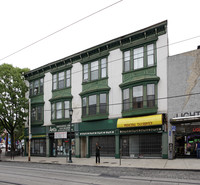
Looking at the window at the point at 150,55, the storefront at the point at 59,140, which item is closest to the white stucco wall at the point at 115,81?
the window at the point at 150,55

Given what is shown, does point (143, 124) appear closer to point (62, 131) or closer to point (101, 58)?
point (101, 58)

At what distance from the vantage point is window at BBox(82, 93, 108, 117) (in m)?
26.2

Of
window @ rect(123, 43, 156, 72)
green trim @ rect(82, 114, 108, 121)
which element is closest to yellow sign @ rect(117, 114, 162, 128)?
green trim @ rect(82, 114, 108, 121)

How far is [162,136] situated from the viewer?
21578 millimetres

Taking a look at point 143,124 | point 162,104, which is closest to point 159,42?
point 162,104

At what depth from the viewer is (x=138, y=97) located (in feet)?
76.6

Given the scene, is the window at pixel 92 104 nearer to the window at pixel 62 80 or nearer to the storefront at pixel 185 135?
the window at pixel 62 80

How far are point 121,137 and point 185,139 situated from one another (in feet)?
19.9

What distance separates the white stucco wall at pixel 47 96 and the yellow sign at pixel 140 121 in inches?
450

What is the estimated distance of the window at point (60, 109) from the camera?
29891 millimetres

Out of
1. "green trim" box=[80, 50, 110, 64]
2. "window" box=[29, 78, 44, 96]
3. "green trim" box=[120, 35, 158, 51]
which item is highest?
"green trim" box=[120, 35, 158, 51]

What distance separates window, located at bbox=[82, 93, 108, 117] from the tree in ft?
31.0

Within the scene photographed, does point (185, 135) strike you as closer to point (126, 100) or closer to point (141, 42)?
point (126, 100)

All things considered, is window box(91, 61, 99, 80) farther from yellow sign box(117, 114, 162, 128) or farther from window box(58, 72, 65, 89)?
yellow sign box(117, 114, 162, 128)
